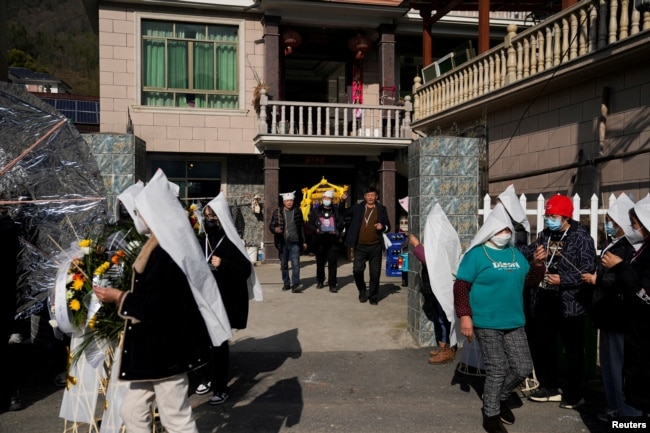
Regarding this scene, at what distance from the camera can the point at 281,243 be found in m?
10.4

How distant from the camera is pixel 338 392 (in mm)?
5109

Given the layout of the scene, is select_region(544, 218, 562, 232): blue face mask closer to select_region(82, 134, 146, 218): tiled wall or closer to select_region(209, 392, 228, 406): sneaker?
select_region(209, 392, 228, 406): sneaker

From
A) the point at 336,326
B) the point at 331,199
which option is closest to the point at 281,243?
the point at 331,199

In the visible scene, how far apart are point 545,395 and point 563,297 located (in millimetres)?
959

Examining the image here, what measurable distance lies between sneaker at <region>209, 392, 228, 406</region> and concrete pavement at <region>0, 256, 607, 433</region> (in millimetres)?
60

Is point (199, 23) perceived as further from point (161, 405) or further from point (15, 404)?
point (161, 405)

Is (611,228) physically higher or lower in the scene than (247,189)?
lower

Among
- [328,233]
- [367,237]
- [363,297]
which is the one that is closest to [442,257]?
[367,237]

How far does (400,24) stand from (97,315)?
1468 centimetres

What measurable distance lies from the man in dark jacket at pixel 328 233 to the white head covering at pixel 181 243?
21.9 ft

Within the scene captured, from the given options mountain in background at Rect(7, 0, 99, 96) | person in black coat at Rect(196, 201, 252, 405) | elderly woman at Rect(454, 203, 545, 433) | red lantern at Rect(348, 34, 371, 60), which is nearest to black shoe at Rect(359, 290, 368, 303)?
person in black coat at Rect(196, 201, 252, 405)

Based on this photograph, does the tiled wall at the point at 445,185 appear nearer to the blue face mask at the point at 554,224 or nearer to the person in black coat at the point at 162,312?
the blue face mask at the point at 554,224

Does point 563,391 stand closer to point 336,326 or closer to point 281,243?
point 336,326

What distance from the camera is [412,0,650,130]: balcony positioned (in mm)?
8195
